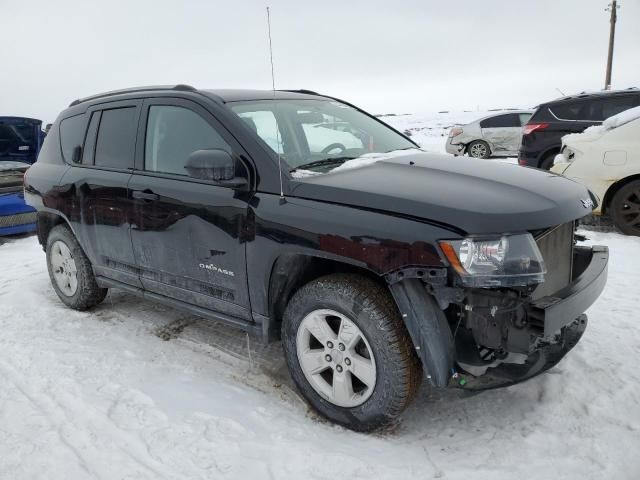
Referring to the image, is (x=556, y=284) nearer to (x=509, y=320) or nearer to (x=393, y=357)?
(x=509, y=320)

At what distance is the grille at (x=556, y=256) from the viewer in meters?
2.61

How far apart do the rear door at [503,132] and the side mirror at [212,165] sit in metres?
12.6

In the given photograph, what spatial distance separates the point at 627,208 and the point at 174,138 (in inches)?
205

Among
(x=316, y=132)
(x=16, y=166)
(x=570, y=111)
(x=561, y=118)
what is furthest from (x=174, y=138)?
(x=570, y=111)

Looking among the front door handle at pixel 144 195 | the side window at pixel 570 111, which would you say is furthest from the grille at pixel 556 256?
the side window at pixel 570 111

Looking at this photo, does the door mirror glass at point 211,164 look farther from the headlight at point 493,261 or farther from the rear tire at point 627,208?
the rear tire at point 627,208

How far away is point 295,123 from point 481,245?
168 cm

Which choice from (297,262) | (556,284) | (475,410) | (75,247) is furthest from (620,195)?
(75,247)

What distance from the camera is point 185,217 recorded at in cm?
321

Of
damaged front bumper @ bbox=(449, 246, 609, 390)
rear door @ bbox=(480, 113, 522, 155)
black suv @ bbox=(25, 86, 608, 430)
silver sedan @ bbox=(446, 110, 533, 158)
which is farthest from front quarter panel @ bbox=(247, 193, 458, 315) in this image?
rear door @ bbox=(480, 113, 522, 155)

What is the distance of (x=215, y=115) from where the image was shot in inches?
124

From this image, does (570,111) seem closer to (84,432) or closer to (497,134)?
(497,134)

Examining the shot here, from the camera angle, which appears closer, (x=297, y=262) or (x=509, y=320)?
(x=509, y=320)

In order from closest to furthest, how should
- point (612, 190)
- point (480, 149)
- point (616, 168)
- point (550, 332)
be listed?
point (550, 332), point (616, 168), point (612, 190), point (480, 149)
